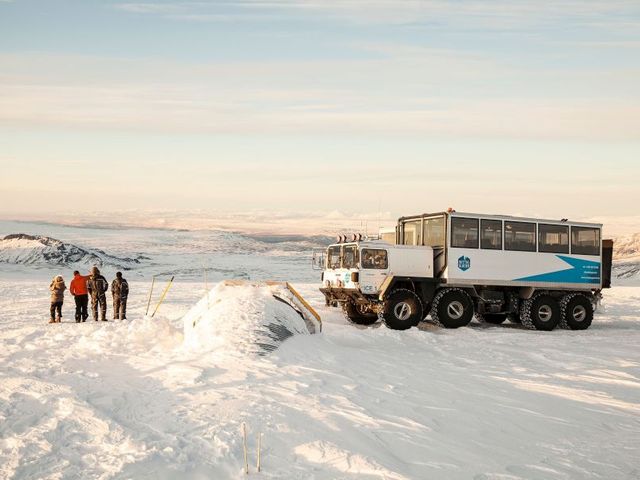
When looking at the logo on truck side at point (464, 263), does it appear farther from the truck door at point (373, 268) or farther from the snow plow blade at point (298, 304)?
the snow plow blade at point (298, 304)

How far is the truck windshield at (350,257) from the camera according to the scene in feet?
63.1

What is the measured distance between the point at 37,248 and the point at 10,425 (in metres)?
64.1

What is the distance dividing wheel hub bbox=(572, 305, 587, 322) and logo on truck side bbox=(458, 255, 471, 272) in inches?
172

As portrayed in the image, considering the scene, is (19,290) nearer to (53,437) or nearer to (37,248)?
(53,437)

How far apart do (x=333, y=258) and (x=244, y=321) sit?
302 inches

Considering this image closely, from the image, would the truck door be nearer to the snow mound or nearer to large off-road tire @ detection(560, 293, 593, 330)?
the snow mound

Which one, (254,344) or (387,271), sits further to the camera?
(387,271)

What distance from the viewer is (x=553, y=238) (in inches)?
840

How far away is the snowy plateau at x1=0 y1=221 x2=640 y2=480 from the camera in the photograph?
6938mm

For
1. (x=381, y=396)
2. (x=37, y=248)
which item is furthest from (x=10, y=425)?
(x=37, y=248)

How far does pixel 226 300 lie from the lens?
14047mm

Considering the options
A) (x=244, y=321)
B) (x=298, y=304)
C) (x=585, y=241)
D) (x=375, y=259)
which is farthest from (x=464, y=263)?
(x=244, y=321)

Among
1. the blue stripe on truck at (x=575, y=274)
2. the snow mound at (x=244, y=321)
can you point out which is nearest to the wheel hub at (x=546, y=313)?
the blue stripe on truck at (x=575, y=274)

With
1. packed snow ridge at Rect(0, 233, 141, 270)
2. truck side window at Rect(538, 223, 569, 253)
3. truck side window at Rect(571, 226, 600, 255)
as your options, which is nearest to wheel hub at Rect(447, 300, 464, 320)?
truck side window at Rect(538, 223, 569, 253)
